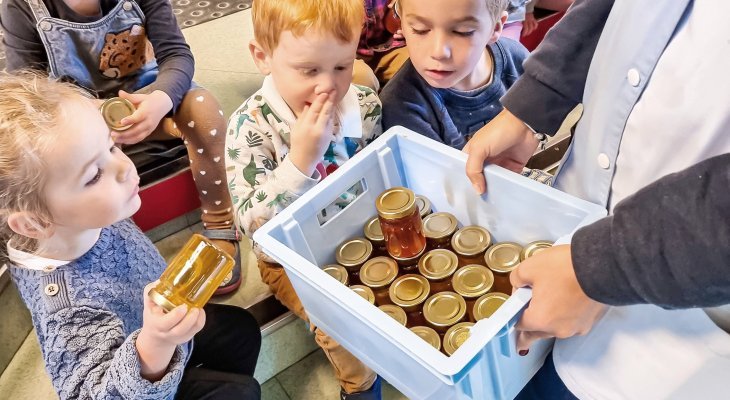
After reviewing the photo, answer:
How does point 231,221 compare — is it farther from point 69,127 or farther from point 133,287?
point 69,127

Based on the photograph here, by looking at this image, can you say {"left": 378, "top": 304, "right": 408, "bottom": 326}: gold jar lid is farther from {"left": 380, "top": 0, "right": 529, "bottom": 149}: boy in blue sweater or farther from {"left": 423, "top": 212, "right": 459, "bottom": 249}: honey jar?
{"left": 380, "top": 0, "right": 529, "bottom": 149}: boy in blue sweater

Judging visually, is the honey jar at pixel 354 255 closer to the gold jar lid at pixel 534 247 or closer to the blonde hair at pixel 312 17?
the gold jar lid at pixel 534 247

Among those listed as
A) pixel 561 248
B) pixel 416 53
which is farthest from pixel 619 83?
pixel 416 53

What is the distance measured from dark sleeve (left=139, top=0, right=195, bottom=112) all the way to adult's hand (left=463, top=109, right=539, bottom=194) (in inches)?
34.8

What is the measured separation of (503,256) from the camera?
35.0 inches

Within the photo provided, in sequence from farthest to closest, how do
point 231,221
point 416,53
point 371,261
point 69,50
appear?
point 231,221 → point 69,50 → point 416,53 → point 371,261

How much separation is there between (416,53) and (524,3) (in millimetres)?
724

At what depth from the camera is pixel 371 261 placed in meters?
0.92

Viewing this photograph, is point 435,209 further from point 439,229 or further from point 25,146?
point 25,146

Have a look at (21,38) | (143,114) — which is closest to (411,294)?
(143,114)

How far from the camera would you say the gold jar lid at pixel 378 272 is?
88cm

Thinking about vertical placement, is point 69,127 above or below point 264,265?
above

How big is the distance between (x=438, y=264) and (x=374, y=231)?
13 cm

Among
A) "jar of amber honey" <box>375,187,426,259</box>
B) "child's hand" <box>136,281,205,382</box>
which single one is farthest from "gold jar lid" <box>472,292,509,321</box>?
"child's hand" <box>136,281,205,382</box>
